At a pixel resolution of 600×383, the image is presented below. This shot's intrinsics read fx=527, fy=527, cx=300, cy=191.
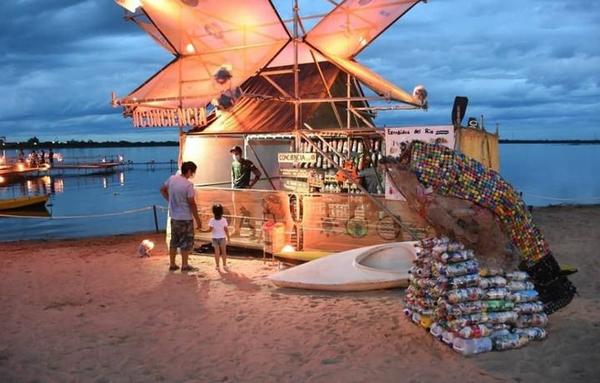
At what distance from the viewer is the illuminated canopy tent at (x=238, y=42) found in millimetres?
11516

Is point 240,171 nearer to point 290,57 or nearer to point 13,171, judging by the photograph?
point 290,57

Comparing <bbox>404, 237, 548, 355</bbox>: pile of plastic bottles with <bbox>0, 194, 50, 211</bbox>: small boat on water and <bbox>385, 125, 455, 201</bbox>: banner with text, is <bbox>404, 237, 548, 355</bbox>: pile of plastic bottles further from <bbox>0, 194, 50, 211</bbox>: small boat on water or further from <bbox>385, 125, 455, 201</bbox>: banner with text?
<bbox>0, 194, 50, 211</bbox>: small boat on water

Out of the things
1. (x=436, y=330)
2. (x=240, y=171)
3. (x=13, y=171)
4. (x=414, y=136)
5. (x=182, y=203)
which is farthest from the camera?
(x=13, y=171)

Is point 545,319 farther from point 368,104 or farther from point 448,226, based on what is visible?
point 368,104

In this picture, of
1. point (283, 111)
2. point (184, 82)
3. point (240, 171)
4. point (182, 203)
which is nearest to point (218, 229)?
point (182, 203)

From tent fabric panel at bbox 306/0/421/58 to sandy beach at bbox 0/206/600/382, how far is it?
18.1 feet

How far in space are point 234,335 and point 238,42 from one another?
304 inches

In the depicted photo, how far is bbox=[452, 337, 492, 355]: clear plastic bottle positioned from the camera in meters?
5.59

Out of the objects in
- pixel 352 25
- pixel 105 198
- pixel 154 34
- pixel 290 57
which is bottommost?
pixel 105 198

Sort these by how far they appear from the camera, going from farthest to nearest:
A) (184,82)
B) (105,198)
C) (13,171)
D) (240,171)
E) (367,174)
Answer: (13,171)
(105,198)
(184,82)
(240,171)
(367,174)

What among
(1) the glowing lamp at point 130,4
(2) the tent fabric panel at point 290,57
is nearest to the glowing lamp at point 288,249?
(2) the tent fabric panel at point 290,57

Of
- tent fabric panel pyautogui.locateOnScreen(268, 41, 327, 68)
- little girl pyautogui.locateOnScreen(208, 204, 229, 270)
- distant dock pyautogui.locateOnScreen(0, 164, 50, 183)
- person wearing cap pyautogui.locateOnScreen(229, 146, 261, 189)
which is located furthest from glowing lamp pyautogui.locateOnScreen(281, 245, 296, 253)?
distant dock pyautogui.locateOnScreen(0, 164, 50, 183)

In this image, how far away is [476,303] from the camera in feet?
18.4

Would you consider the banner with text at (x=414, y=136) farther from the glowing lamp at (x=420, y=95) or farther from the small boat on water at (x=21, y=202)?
the small boat on water at (x=21, y=202)
